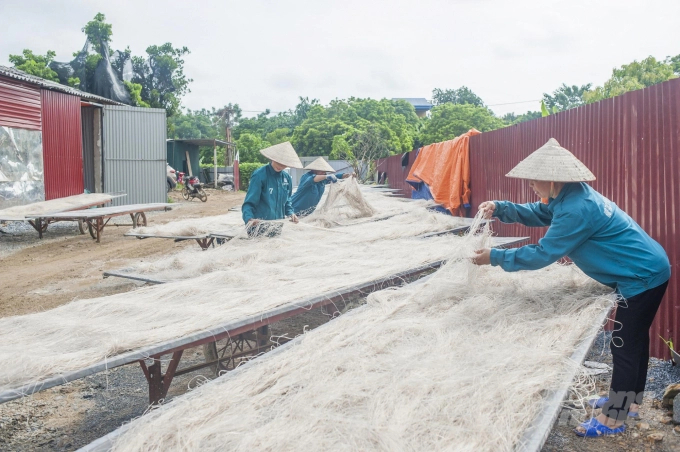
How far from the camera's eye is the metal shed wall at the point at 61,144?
1292cm

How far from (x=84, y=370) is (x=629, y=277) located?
2.54 m

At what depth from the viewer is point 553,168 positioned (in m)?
2.87

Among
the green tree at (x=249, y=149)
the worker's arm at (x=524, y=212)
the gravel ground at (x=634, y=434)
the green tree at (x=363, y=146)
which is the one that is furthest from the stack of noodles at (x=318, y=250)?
the green tree at (x=249, y=149)

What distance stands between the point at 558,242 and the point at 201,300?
196 cm

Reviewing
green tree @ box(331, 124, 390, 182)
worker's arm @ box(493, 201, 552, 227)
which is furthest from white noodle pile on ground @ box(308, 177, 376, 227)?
green tree @ box(331, 124, 390, 182)

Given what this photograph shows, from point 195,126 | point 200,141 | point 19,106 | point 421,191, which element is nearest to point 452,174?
point 421,191

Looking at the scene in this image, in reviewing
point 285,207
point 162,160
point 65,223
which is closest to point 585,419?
point 285,207

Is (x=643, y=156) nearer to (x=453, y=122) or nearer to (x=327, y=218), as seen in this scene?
(x=327, y=218)

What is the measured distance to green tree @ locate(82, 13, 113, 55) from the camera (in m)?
24.3

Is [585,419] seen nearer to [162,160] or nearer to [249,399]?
[249,399]

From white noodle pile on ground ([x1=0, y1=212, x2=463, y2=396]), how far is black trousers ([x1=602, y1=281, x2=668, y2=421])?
0.96 metres

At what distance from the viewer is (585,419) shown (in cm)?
301

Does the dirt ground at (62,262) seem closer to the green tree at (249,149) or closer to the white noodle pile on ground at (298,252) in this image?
the white noodle pile on ground at (298,252)

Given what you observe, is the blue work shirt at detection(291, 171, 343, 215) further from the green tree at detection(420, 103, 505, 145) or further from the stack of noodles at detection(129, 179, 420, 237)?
the green tree at detection(420, 103, 505, 145)
